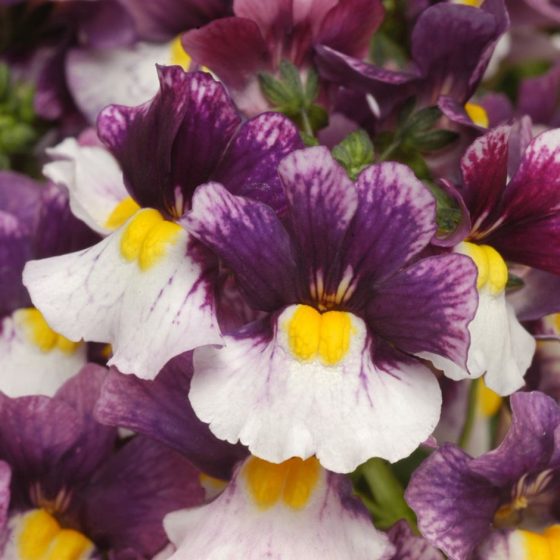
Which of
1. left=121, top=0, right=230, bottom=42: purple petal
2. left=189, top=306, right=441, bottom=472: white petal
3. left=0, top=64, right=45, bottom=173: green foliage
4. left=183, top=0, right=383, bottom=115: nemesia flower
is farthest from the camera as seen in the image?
left=0, top=64, right=45, bottom=173: green foliage

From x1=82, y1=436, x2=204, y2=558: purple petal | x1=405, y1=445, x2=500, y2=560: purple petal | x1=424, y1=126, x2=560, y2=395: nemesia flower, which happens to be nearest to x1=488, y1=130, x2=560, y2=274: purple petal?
x1=424, y1=126, x2=560, y2=395: nemesia flower

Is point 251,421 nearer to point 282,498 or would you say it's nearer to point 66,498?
point 282,498

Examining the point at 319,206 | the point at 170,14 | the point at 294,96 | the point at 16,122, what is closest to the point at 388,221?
the point at 319,206

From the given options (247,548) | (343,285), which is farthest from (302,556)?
(343,285)

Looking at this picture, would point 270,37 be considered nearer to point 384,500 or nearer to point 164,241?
point 164,241

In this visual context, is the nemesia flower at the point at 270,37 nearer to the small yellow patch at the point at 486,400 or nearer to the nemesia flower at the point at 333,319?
the nemesia flower at the point at 333,319

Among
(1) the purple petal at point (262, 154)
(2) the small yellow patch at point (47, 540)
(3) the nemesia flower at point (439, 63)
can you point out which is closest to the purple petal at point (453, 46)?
(3) the nemesia flower at point (439, 63)

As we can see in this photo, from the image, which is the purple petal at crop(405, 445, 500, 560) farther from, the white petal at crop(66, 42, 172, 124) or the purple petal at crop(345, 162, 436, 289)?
the white petal at crop(66, 42, 172, 124)

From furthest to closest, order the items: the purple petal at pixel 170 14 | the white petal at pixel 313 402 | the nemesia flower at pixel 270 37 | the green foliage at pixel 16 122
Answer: the green foliage at pixel 16 122
the purple petal at pixel 170 14
the nemesia flower at pixel 270 37
the white petal at pixel 313 402
